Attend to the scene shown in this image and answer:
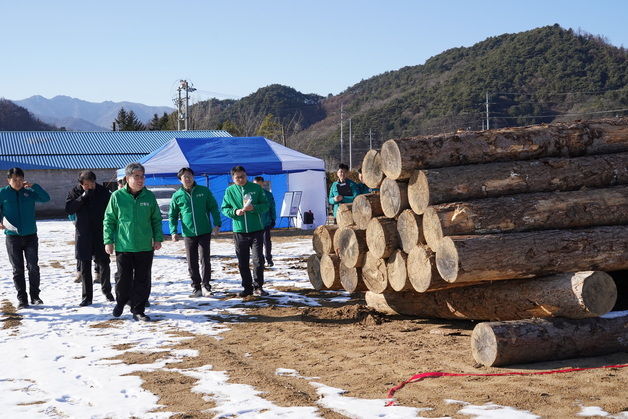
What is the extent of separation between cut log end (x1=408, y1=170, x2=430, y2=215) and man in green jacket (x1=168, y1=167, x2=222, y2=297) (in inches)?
144

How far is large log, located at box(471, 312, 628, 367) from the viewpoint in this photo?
5.41 m

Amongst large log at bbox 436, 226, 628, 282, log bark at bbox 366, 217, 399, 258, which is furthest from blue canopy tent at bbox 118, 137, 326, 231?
large log at bbox 436, 226, 628, 282

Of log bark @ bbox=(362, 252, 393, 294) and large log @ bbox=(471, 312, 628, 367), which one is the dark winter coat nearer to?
log bark @ bbox=(362, 252, 393, 294)

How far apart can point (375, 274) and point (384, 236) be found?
1.90ft

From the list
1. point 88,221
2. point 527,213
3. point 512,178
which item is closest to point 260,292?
point 88,221

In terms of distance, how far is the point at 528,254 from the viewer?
593cm

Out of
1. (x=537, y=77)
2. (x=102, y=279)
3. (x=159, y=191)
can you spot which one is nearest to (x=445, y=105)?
(x=537, y=77)

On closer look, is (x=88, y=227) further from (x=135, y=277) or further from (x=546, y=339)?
(x=546, y=339)

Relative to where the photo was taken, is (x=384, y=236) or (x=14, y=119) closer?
(x=384, y=236)

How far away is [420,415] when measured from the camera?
4289mm

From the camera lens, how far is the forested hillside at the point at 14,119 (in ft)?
459

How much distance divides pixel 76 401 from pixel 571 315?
3.90 meters

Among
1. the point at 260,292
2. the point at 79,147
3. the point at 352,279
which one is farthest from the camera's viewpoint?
the point at 79,147

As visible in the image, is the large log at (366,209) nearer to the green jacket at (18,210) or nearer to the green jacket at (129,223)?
the green jacket at (129,223)
